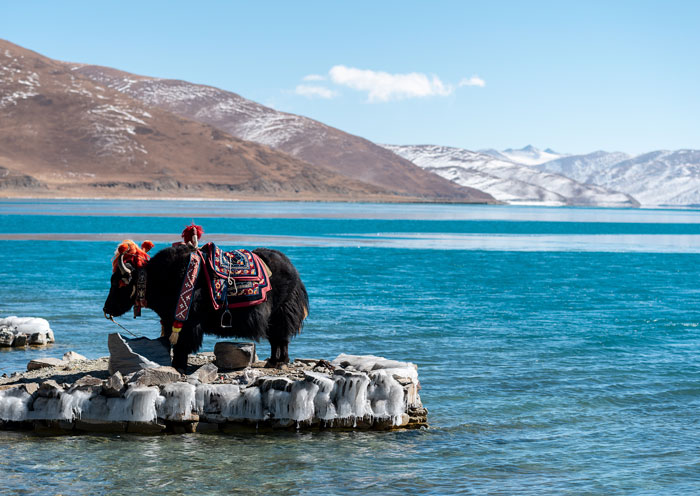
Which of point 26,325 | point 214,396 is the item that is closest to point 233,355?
point 214,396

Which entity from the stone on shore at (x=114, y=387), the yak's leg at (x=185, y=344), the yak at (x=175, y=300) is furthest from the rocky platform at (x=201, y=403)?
the yak at (x=175, y=300)

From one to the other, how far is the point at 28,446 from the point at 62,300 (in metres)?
12.4

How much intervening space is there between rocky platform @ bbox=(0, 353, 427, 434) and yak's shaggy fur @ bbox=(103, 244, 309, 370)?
0.64 metres

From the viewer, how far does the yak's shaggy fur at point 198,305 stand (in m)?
9.59

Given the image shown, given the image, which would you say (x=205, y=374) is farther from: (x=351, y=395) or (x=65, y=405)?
(x=351, y=395)

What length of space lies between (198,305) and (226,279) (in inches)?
15.5

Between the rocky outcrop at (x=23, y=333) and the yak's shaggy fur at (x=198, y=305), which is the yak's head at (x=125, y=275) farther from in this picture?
the rocky outcrop at (x=23, y=333)

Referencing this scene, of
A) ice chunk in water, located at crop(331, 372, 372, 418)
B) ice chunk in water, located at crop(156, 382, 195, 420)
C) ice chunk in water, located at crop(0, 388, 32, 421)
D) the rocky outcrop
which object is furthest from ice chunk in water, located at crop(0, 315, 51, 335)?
ice chunk in water, located at crop(331, 372, 372, 418)

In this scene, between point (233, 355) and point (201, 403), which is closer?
point (201, 403)

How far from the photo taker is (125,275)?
31.7ft

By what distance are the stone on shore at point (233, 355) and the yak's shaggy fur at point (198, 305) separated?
21 cm

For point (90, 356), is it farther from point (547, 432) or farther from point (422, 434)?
point (547, 432)

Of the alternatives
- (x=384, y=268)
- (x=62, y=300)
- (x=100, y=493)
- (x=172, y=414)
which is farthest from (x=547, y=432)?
(x=384, y=268)

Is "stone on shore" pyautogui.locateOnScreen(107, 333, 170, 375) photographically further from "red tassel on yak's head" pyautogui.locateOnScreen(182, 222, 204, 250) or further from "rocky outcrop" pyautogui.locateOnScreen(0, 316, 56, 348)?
"rocky outcrop" pyautogui.locateOnScreen(0, 316, 56, 348)
